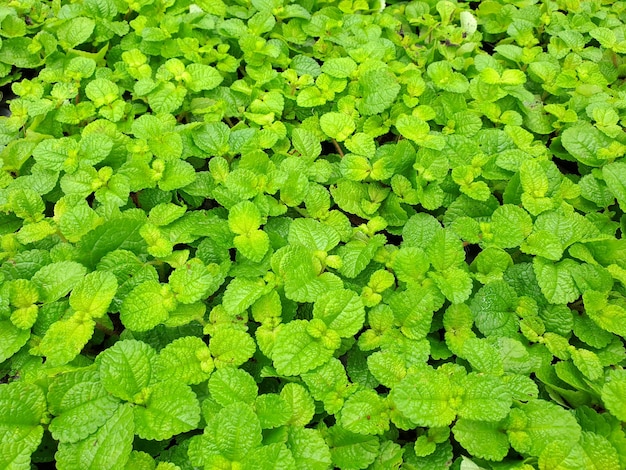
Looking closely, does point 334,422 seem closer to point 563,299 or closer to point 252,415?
point 252,415

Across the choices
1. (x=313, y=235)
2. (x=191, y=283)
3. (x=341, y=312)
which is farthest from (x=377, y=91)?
(x=191, y=283)

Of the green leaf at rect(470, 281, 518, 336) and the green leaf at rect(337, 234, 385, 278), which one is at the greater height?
the green leaf at rect(337, 234, 385, 278)

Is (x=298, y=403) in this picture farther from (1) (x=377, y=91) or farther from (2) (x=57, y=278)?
(1) (x=377, y=91)

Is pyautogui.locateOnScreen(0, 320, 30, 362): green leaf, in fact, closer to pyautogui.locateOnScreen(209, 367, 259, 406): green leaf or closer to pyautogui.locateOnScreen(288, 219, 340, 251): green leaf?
pyautogui.locateOnScreen(209, 367, 259, 406): green leaf

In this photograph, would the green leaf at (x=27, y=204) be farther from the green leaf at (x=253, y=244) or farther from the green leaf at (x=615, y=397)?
the green leaf at (x=615, y=397)

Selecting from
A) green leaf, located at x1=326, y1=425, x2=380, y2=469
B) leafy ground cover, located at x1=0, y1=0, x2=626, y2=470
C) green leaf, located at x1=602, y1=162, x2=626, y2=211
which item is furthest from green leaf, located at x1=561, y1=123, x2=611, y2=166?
green leaf, located at x1=326, y1=425, x2=380, y2=469

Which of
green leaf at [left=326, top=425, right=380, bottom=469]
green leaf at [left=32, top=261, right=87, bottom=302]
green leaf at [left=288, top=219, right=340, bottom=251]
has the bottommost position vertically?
green leaf at [left=326, top=425, right=380, bottom=469]

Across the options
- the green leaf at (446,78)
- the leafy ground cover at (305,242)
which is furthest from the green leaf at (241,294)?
the green leaf at (446,78)
